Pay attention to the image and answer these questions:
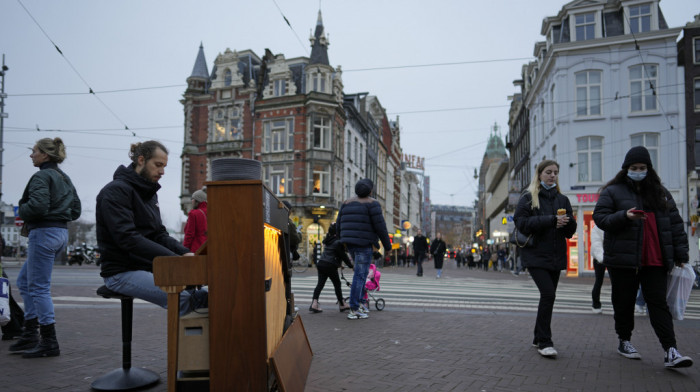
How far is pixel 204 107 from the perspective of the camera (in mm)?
40812

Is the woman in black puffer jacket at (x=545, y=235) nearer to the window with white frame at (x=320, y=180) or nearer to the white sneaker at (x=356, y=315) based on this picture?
the white sneaker at (x=356, y=315)

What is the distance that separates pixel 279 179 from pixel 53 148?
33.5m

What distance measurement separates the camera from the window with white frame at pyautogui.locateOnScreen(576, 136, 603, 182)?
25625mm

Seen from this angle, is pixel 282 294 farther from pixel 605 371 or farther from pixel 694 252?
pixel 694 252

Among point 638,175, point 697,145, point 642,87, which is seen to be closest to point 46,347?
point 638,175

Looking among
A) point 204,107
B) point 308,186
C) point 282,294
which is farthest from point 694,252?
point 204,107

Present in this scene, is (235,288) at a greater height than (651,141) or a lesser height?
lesser

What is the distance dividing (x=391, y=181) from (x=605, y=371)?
61576 millimetres

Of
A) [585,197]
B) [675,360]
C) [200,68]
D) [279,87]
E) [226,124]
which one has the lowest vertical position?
[675,360]

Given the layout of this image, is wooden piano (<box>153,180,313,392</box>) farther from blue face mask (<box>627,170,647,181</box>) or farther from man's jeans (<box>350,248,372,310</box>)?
man's jeans (<box>350,248,372,310</box>)

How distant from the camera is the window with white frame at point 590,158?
25625mm

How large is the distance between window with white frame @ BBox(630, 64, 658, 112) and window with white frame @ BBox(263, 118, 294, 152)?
73.0 ft

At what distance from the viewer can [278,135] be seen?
127ft

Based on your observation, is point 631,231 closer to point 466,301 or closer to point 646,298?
point 646,298
